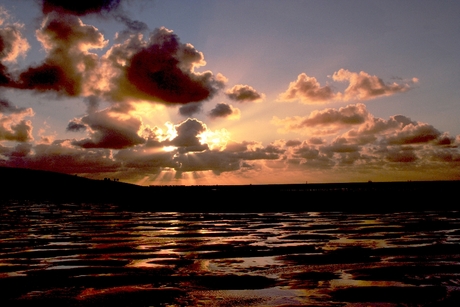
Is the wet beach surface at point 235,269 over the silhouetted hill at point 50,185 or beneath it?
beneath

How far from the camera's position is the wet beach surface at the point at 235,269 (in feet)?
23.8

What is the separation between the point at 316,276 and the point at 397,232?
9357 millimetres

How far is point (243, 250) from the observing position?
42.5 feet

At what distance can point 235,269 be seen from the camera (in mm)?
9953

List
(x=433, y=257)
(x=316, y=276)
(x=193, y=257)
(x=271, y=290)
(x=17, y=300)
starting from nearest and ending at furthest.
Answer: (x=17, y=300)
(x=271, y=290)
(x=316, y=276)
(x=433, y=257)
(x=193, y=257)

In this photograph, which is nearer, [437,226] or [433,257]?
[433,257]

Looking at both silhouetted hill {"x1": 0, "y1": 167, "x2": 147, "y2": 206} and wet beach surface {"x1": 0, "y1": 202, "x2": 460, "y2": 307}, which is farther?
silhouetted hill {"x1": 0, "y1": 167, "x2": 147, "y2": 206}

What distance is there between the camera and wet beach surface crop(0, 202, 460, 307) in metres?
7.26

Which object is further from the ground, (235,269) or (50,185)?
(50,185)

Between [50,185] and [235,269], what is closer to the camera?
[235,269]

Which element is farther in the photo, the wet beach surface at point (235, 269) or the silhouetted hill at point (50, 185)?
Answer: the silhouetted hill at point (50, 185)

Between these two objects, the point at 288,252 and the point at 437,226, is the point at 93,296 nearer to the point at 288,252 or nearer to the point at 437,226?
the point at 288,252

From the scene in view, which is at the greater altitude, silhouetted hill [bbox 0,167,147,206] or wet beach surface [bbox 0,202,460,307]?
silhouetted hill [bbox 0,167,147,206]

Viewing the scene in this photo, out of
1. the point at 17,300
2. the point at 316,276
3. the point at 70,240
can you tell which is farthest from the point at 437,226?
the point at 17,300
